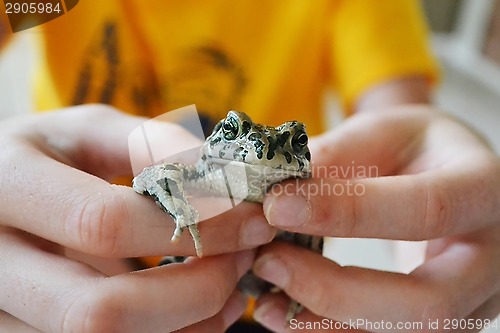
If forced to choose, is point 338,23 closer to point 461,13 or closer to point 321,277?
point 321,277

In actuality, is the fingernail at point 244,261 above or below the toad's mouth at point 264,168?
below

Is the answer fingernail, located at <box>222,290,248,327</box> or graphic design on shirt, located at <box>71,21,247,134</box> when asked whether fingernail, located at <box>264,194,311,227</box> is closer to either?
fingernail, located at <box>222,290,248,327</box>

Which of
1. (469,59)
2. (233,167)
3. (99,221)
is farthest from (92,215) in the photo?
(469,59)

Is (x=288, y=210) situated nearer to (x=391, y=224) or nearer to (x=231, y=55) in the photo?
(x=391, y=224)

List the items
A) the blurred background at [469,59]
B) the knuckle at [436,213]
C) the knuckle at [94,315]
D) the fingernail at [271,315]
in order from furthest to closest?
the blurred background at [469,59] < the fingernail at [271,315] < the knuckle at [436,213] < the knuckle at [94,315]

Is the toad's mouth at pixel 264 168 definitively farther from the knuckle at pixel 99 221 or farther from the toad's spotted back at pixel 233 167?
the knuckle at pixel 99 221

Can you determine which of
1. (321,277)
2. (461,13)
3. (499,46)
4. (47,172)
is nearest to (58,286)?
(47,172)

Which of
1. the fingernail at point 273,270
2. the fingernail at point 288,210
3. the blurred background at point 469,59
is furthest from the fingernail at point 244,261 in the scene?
the blurred background at point 469,59
